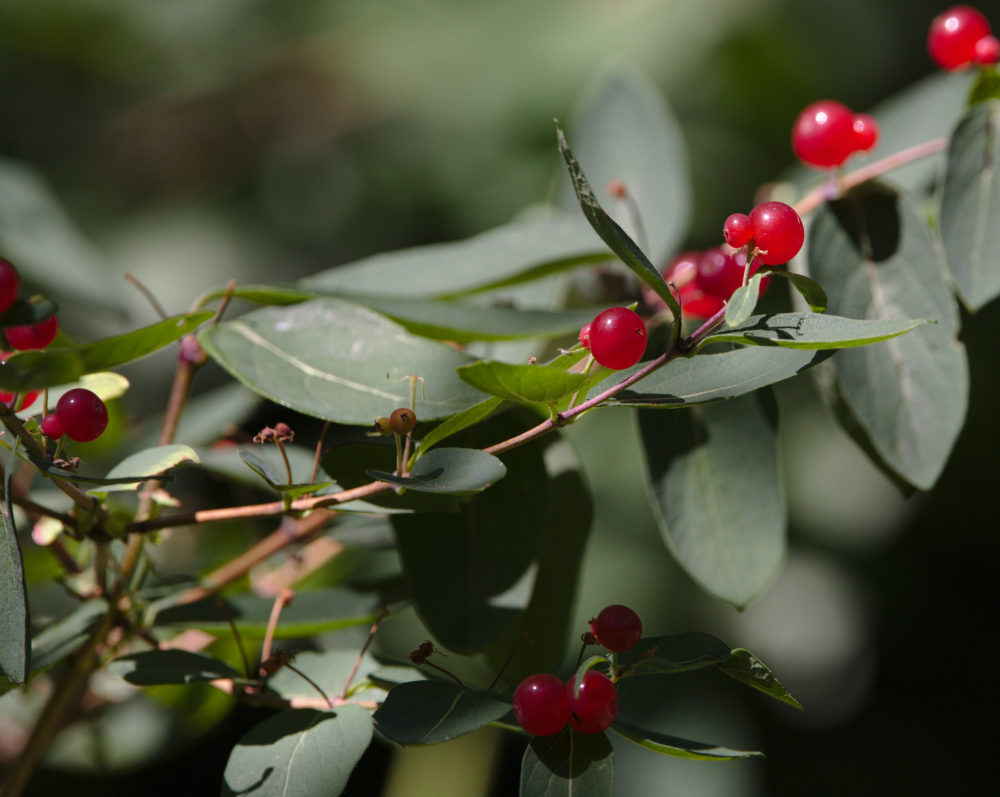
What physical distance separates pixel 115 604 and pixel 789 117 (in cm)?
210

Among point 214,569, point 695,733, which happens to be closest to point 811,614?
point 695,733

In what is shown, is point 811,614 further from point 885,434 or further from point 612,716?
point 612,716

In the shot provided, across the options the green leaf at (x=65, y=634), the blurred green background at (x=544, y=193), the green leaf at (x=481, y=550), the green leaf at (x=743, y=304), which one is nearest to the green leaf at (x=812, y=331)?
the green leaf at (x=743, y=304)

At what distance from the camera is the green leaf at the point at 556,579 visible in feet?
2.33

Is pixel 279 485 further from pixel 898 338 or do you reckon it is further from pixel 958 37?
pixel 958 37

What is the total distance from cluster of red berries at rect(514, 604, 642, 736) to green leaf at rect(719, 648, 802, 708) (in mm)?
53

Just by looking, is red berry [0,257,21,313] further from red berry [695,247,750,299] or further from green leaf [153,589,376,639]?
red berry [695,247,750,299]

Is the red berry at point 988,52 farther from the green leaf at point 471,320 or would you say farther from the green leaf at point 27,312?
the green leaf at point 27,312

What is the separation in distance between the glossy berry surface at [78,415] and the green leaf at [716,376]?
29 centimetres

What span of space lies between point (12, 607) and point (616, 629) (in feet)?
1.05

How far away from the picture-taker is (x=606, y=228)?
46 cm

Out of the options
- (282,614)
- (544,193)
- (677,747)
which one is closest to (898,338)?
(677,747)


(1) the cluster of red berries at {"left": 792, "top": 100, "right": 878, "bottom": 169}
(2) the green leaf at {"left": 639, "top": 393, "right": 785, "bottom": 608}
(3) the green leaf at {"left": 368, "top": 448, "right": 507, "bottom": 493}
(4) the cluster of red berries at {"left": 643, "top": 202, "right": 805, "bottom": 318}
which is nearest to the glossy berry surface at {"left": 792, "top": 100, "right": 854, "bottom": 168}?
(1) the cluster of red berries at {"left": 792, "top": 100, "right": 878, "bottom": 169}

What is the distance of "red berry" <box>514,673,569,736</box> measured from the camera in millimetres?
496
